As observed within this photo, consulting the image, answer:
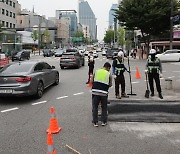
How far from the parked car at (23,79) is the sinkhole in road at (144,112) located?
334 centimetres

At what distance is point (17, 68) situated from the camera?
1077 centimetres

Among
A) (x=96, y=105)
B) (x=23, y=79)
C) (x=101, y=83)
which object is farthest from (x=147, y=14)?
(x=96, y=105)

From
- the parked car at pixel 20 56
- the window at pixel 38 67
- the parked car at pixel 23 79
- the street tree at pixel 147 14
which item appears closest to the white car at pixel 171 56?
the street tree at pixel 147 14

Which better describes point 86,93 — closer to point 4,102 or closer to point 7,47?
point 4,102

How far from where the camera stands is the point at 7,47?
54219 mm

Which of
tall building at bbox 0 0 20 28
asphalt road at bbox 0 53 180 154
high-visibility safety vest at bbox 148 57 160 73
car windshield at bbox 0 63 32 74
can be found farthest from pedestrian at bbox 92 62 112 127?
tall building at bbox 0 0 20 28

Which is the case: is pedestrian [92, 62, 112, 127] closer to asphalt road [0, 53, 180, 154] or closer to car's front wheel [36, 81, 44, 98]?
asphalt road [0, 53, 180, 154]

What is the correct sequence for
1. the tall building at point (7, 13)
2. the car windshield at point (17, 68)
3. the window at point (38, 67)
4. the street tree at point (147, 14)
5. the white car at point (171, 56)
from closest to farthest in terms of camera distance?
1. the car windshield at point (17, 68)
2. the window at point (38, 67)
3. the white car at point (171, 56)
4. the street tree at point (147, 14)
5. the tall building at point (7, 13)

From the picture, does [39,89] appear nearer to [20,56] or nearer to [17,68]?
[17,68]

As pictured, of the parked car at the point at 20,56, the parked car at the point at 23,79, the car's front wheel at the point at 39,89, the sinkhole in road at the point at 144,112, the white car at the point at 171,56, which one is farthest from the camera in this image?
the parked car at the point at 20,56

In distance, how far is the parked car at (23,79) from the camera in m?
9.62

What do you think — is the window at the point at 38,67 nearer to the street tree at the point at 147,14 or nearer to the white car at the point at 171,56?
the white car at the point at 171,56

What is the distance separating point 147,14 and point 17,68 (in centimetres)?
2920

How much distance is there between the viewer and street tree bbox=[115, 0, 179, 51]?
37531 mm
